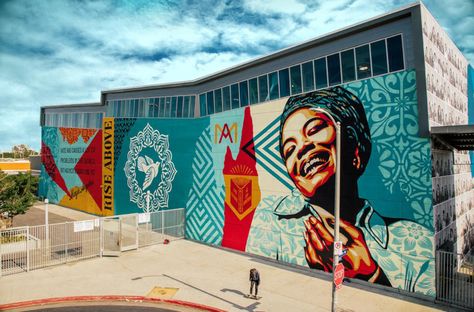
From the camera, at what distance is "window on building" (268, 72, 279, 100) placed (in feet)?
75.7

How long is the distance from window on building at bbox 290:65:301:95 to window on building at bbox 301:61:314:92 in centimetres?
39

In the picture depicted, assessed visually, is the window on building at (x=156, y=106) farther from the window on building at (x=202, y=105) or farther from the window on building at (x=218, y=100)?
the window on building at (x=218, y=100)

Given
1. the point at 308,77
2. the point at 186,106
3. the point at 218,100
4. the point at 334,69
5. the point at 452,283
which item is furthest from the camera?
the point at 186,106

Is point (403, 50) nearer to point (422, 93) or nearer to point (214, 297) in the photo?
point (422, 93)

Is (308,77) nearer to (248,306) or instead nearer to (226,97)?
(226,97)

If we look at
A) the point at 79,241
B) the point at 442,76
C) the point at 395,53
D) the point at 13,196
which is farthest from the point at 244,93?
the point at 13,196

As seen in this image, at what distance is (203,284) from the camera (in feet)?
60.4

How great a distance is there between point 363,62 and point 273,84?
640 centimetres

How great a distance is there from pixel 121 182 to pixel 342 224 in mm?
25375

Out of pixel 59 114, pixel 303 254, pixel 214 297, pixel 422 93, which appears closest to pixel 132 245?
pixel 214 297

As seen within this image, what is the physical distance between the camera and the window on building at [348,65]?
1914 cm

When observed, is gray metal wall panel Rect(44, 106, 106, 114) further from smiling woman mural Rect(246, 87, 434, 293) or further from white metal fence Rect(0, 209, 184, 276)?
smiling woman mural Rect(246, 87, 434, 293)

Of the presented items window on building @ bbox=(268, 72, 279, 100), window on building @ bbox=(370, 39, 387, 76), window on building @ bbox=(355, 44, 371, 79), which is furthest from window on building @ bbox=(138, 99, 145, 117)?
window on building @ bbox=(370, 39, 387, 76)

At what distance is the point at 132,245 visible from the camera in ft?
82.6
